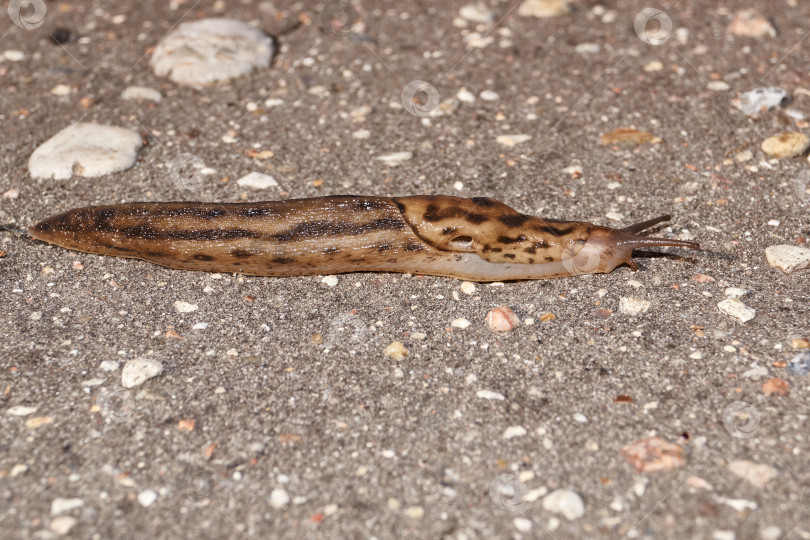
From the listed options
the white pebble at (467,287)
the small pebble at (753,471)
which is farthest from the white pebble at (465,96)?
the small pebble at (753,471)

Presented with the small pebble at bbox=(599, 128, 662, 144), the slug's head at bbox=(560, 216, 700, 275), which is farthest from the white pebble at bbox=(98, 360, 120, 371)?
the small pebble at bbox=(599, 128, 662, 144)

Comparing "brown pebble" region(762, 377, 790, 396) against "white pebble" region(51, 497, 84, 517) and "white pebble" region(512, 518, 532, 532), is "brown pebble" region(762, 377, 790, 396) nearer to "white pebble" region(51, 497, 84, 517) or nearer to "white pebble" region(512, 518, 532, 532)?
"white pebble" region(512, 518, 532, 532)

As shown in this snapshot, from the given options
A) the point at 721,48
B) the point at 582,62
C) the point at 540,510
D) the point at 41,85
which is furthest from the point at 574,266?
the point at 41,85

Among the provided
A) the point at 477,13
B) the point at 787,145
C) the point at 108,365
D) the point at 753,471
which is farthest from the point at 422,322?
the point at 477,13

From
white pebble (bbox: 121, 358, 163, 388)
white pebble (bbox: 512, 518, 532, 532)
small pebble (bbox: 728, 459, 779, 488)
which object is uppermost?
small pebble (bbox: 728, 459, 779, 488)

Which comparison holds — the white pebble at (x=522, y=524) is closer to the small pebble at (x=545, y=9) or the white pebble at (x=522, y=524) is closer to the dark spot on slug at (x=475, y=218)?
the dark spot on slug at (x=475, y=218)

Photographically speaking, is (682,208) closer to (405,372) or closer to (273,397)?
(405,372)

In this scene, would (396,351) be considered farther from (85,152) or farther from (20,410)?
(85,152)
